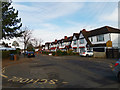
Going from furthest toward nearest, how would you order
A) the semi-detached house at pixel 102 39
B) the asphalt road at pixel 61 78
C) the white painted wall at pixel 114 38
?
1. the white painted wall at pixel 114 38
2. the semi-detached house at pixel 102 39
3. the asphalt road at pixel 61 78

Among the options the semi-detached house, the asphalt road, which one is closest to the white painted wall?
the semi-detached house

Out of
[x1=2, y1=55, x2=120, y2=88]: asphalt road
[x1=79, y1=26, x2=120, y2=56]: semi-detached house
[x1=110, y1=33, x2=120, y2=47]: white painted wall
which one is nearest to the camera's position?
[x1=2, y1=55, x2=120, y2=88]: asphalt road

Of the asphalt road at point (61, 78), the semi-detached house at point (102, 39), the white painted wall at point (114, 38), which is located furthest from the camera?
the white painted wall at point (114, 38)

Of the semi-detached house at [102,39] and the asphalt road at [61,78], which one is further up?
the semi-detached house at [102,39]

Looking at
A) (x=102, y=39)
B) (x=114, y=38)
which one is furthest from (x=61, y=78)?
(x=114, y=38)

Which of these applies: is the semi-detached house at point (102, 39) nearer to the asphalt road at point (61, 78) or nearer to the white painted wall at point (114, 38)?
the white painted wall at point (114, 38)

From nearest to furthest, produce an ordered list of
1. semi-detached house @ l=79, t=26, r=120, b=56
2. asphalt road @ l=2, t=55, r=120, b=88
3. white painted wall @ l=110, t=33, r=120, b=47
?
asphalt road @ l=2, t=55, r=120, b=88, semi-detached house @ l=79, t=26, r=120, b=56, white painted wall @ l=110, t=33, r=120, b=47

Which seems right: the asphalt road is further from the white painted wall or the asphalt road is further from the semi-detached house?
the white painted wall

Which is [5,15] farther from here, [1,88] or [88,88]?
[88,88]

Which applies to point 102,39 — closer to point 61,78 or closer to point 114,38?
point 114,38

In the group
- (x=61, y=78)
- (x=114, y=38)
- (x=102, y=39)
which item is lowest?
(x=61, y=78)

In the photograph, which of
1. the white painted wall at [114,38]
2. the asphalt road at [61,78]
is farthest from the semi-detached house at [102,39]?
the asphalt road at [61,78]

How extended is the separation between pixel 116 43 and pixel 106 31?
4.11 m

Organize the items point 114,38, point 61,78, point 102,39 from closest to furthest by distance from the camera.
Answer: point 61,78
point 114,38
point 102,39
